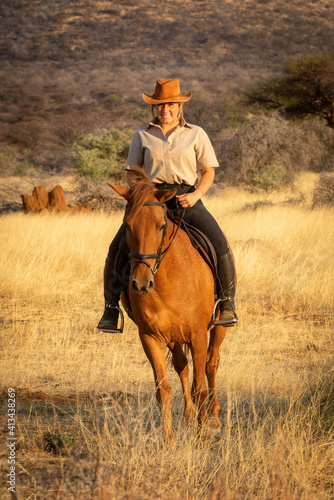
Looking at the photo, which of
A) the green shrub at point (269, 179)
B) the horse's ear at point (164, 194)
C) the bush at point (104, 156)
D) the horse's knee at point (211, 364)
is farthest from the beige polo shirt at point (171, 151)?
the green shrub at point (269, 179)

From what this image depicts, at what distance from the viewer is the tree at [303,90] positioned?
82.5 ft

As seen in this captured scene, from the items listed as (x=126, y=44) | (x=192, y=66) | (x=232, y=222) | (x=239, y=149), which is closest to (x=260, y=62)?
(x=192, y=66)

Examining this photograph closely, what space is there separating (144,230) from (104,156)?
58.3 ft

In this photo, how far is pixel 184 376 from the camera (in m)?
4.27

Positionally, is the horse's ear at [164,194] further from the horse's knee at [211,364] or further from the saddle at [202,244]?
the horse's knee at [211,364]

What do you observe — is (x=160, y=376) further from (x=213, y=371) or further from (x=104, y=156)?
(x=104, y=156)

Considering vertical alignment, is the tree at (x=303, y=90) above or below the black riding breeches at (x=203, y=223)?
above

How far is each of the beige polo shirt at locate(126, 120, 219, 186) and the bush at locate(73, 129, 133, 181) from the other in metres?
14.9

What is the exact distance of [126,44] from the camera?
6650cm

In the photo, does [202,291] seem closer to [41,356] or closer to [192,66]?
[41,356]

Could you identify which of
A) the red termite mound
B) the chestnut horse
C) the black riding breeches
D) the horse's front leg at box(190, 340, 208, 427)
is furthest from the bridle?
the red termite mound

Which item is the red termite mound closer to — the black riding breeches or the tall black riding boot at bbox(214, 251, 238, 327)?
the black riding breeches

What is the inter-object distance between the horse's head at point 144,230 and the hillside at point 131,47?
45663 millimetres

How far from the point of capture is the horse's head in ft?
11.2
